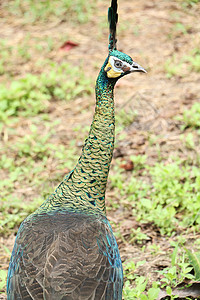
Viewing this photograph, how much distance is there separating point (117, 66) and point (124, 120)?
2.19 metres

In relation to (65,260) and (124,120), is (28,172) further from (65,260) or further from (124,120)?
(65,260)

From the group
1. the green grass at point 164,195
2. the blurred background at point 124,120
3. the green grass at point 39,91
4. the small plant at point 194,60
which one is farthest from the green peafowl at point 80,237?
the small plant at point 194,60

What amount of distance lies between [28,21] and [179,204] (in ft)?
15.8

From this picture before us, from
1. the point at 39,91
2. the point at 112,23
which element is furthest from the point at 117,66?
the point at 39,91

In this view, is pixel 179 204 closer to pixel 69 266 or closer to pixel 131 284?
pixel 131 284

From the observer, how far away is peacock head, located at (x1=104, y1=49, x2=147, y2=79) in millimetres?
3010

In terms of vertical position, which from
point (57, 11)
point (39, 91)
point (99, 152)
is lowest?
point (39, 91)

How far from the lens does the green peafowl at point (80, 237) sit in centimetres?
240

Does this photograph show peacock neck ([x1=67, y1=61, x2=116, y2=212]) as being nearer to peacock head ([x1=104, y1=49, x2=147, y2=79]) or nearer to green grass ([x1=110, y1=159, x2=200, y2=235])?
→ peacock head ([x1=104, y1=49, x2=147, y2=79])

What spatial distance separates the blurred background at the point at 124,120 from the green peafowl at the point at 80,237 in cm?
53

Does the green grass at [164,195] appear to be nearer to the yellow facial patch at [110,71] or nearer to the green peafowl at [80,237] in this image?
the green peafowl at [80,237]

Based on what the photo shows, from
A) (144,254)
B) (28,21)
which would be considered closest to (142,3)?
(28,21)

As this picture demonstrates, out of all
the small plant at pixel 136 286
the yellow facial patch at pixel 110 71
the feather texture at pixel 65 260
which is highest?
the yellow facial patch at pixel 110 71

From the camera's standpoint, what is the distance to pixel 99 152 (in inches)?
121
